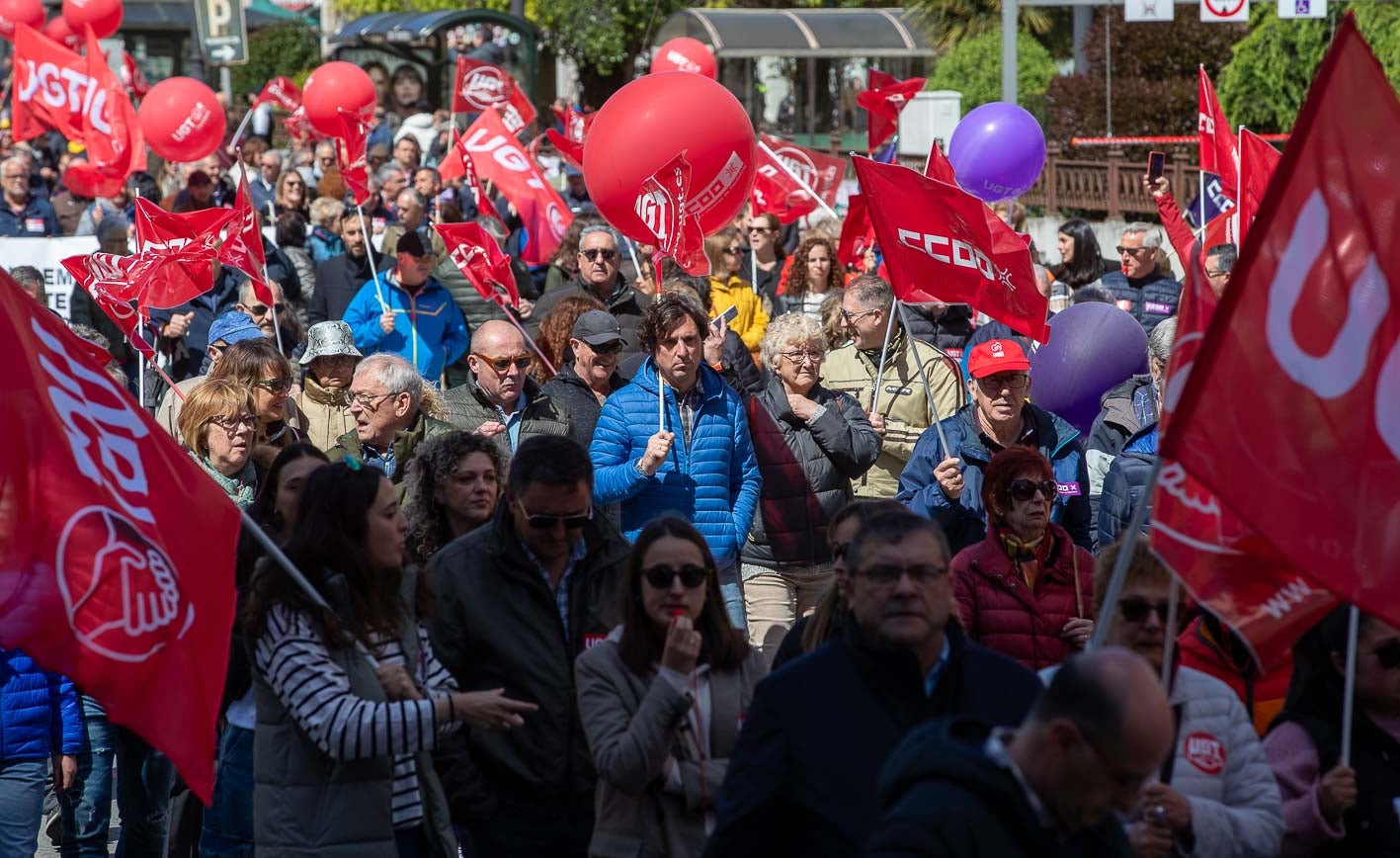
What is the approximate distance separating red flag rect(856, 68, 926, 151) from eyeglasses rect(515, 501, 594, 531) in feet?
29.7

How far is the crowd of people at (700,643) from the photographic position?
3.69m

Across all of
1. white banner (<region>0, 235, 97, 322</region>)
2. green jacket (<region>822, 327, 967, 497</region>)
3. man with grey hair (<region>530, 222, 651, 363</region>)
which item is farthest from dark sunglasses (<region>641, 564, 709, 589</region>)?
white banner (<region>0, 235, 97, 322</region>)

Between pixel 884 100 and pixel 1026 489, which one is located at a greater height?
pixel 884 100

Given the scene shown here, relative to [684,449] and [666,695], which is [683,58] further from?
[666,695]

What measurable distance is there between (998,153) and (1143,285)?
1.24 metres

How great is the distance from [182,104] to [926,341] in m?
7.88

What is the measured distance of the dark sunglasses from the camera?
446 centimetres

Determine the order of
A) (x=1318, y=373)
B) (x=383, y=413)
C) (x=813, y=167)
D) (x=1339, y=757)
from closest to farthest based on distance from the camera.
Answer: (x=1318, y=373) → (x=1339, y=757) → (x=383, y=413) → (x=813, y=167)

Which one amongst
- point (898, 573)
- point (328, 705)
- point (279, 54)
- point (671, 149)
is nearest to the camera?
point (898, 573)

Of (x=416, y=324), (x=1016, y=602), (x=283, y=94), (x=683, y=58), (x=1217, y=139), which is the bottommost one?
(x=1016, y=602)

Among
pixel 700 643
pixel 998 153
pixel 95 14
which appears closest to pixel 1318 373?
pixel 700 643

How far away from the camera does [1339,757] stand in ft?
13.9

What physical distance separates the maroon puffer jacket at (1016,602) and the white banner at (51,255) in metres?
9.08

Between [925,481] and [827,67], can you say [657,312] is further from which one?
[827,67]
